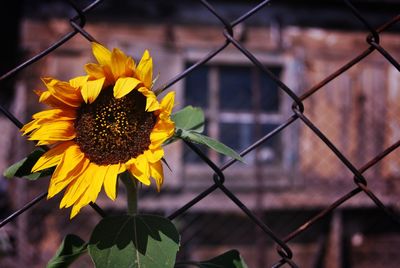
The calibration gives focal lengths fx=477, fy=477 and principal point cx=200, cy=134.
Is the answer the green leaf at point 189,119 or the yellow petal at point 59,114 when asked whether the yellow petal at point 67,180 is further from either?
the green leaf at point 189,119

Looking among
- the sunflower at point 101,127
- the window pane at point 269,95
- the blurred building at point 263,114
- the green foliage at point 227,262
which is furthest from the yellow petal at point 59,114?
the window pane at point 269,95

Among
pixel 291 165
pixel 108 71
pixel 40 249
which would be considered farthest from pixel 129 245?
pixel 291 165

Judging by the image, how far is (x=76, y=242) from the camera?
685 mm

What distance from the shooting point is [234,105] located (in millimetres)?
4309

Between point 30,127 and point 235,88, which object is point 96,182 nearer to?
point 30,127

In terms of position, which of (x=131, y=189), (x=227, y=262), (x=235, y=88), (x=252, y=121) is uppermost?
(x=235, y=88)

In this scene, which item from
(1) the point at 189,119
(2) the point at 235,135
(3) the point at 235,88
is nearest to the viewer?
(1) the point at 189,119

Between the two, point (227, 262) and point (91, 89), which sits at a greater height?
point (91, 89)

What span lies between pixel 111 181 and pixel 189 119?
7.5 inches

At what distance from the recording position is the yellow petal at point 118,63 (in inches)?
23.9

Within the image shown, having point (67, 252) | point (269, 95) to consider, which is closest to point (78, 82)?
point (67, 252)

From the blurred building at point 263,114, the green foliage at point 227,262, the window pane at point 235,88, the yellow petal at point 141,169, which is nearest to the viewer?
the yellow petal at point 141,169

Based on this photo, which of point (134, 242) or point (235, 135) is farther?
point (235, 135)

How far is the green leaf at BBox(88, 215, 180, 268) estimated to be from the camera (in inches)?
23.6
